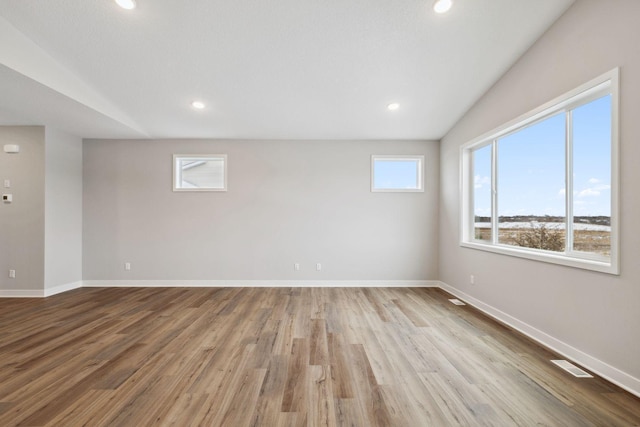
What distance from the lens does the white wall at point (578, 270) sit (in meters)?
1.91

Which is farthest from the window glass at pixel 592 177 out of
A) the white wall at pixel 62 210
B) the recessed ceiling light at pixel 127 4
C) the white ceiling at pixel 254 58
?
the white wall at pixel 62 210

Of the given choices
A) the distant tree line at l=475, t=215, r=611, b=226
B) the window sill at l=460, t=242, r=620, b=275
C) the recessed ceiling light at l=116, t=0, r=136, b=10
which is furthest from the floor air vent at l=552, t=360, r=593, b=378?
the recessed ceiling light at l=116, t=0, r=136, b=10

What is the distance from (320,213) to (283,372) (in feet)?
10.3

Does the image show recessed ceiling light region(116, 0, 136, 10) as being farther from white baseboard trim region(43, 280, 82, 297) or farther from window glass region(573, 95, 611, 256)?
white baseboard trim region(43, 280, 82, 297)

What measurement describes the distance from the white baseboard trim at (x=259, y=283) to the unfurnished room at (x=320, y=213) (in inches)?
1.6

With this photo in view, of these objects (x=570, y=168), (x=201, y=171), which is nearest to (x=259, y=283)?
(x=201, y=171)

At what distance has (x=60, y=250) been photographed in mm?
4500

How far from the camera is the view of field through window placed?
2.28 meters

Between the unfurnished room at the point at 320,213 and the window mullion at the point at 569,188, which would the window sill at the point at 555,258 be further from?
the window mullion at the point at 569,188

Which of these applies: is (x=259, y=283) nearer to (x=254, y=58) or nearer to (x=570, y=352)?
(x=254, y=58)

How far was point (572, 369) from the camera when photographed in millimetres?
2164

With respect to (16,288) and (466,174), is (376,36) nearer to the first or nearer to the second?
(466,174)

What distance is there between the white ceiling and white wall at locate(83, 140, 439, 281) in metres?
0.78

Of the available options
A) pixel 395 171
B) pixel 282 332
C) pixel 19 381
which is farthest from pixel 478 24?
pixel 19 381
